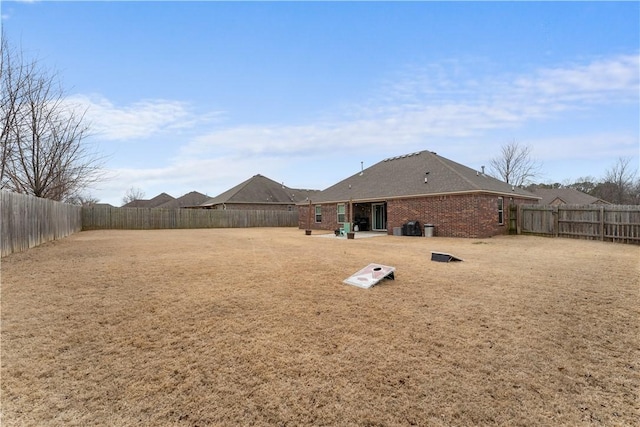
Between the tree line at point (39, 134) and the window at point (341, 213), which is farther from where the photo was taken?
the window at point (341, 213)

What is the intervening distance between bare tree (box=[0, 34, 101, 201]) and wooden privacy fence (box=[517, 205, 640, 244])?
72.2ft

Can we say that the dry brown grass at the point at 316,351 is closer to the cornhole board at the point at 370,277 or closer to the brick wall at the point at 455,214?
the cornhole board at the point at 370,277

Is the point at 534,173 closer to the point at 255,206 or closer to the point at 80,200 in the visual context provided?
the point at 255,206

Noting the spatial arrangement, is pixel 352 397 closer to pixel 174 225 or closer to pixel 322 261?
pixel 322 261

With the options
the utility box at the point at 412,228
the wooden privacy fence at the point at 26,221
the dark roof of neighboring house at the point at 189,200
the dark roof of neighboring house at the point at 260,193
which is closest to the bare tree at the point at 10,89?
the wooden privacy fence at the point at 26,221

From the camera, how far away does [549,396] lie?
2.66 meters

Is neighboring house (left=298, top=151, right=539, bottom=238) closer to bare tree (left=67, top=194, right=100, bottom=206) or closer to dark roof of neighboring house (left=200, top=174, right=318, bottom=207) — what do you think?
dark roof of neighboring house (left=200, top=174, right=318, bottom=207)

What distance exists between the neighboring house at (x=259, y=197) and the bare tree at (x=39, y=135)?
19.1 meters

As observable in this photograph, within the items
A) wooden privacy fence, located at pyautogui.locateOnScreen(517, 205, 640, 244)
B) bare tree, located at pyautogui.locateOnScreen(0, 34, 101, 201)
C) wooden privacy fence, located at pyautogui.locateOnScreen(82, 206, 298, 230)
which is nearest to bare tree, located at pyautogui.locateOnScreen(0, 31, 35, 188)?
bare tree, located at pyautogui.locateOnScreen(0, 34, 101, 201)

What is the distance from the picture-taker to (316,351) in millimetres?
3373

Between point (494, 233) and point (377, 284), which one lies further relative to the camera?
point (494, 233)

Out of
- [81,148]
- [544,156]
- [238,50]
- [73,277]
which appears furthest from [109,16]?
[544,156]

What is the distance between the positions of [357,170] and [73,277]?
73.8 feet

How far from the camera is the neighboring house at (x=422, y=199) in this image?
16.2 meters
